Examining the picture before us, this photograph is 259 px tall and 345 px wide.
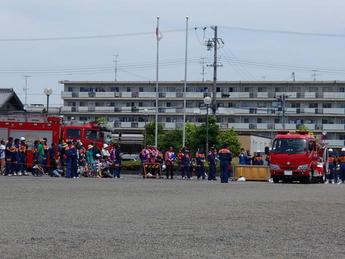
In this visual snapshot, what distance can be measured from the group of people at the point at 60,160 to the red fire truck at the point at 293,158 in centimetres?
817

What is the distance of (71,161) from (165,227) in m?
24.2

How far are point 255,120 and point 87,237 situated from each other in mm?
101705

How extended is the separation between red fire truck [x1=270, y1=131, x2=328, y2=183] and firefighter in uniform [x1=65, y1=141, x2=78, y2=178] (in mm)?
10318

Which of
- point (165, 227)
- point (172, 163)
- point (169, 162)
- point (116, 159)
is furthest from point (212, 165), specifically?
point (165, 227)

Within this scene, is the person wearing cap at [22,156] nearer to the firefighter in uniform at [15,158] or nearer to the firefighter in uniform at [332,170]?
the firefighter in uniform at [15,158]

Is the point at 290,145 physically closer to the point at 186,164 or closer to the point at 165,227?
the point at 186,164

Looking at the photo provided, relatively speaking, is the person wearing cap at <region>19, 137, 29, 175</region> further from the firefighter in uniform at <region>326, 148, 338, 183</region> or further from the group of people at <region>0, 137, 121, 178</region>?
the firefighter in uniform at <region>326, 148, 338, 183</region>

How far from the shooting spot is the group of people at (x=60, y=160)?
124 ft

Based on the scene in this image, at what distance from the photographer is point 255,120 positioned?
11306cm

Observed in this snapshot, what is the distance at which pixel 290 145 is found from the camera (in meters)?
41.7

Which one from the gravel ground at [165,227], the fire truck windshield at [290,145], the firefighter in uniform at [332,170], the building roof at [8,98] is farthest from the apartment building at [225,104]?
the gravel ground at [165,227]

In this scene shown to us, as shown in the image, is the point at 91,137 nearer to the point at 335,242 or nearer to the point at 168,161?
the point at 168,161

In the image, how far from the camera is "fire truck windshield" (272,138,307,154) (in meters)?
41.7

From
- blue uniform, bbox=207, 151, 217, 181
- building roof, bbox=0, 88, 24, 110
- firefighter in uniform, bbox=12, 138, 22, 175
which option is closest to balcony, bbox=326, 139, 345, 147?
building roof, bbox=0, 88, 24, 110
